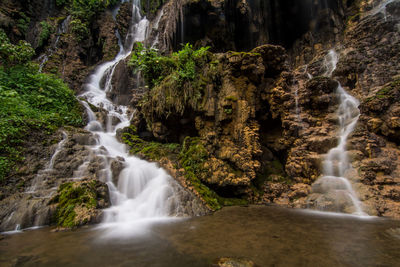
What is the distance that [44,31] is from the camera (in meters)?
18.1

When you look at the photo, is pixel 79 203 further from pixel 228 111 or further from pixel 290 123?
pixel 290 123

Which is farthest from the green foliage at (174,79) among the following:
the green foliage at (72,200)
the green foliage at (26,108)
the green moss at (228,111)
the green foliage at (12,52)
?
the green foliage at (12,52)

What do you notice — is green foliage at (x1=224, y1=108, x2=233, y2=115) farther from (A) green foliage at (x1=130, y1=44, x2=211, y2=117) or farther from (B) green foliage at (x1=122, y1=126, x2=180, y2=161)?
(B) green foliage at (x1=122, y1=126, x2=180, y2=161)

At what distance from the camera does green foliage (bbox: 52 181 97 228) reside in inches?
169

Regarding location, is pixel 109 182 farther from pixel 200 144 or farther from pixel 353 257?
pixel 353 257

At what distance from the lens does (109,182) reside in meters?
6.23

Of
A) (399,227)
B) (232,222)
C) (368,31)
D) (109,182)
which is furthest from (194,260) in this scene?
(368,31)

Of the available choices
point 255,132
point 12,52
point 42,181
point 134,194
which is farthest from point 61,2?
point 255,132

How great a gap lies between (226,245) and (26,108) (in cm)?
920

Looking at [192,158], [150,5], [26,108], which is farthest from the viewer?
[150,5]

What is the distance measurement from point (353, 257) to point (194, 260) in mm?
2191


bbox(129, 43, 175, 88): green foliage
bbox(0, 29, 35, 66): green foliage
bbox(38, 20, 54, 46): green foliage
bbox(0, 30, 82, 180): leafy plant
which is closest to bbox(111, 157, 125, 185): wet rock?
bbox(0, 30, 82, 180): leafy plant

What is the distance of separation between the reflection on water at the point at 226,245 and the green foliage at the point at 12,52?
8.39 meters

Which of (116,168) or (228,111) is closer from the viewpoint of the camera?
(116,168)
